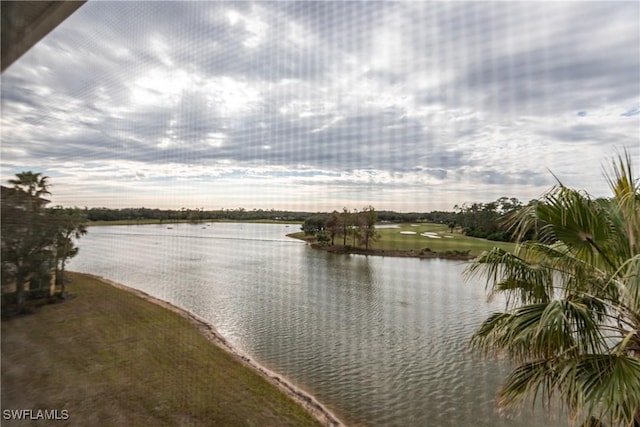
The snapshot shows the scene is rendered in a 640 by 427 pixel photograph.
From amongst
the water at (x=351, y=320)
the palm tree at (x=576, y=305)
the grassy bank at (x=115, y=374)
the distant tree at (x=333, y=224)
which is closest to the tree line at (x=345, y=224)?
the distant tree at (x=333, y=224)

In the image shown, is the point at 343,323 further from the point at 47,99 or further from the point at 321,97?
the point at 47,99

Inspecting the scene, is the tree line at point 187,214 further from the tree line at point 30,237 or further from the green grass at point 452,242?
the green grass at point 452,242

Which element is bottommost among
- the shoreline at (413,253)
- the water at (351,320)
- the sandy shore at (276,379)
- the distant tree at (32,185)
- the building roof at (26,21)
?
the sandy shore at (276,379)

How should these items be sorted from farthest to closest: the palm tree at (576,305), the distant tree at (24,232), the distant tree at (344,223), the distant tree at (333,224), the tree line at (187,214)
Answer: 1. the distant tree at (333,224)
2. the distant tree at (344,223)
3. the tree line at (187,214)
4. the distant tree at (24,232)
5. the palm tree at (576,305)

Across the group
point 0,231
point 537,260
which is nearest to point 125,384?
point 0,231

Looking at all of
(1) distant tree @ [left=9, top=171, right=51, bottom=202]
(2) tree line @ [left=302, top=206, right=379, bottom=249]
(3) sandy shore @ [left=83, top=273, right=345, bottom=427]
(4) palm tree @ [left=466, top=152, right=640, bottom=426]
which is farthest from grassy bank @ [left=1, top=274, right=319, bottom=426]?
(4) palm tree @ [left=466, top=152, right=640, bottom=426]

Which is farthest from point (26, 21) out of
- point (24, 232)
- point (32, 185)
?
point (24, 232)

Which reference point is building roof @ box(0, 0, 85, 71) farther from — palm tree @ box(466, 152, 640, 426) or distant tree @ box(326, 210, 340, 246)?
palm tree @ box(466, 152, 640, 426)
